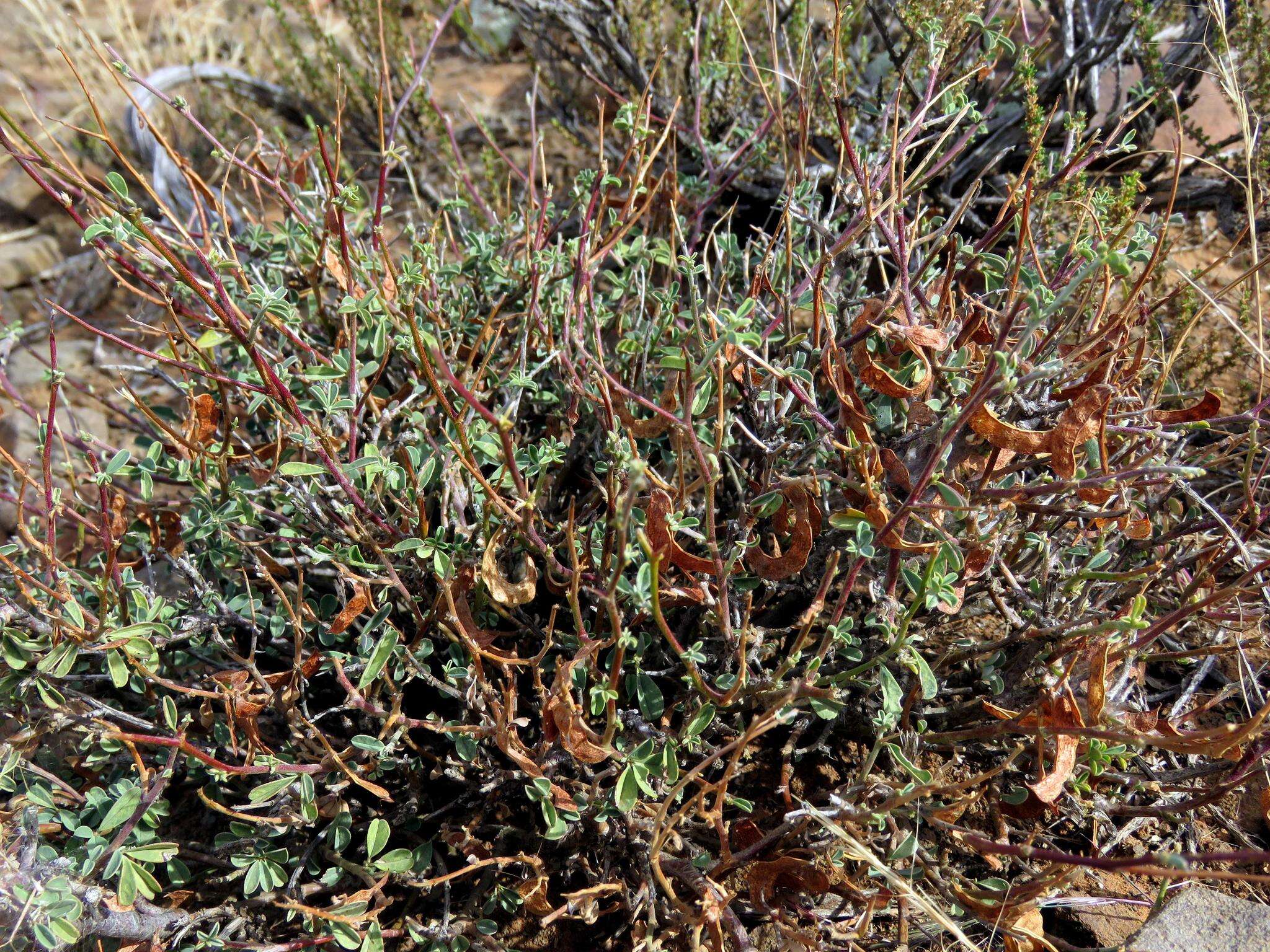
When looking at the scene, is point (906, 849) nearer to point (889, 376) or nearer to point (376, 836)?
point (889, 376)

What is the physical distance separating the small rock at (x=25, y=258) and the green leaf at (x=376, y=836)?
3.50m

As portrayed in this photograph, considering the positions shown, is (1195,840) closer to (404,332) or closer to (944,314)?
(944,314)

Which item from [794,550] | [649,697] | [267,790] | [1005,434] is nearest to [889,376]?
[1005,434]

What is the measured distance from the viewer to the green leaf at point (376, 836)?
5.08ft

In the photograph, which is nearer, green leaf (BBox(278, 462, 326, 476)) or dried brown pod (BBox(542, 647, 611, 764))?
dried brown pod (BBox(542, 647, 611, 764))

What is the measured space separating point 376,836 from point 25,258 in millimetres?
3613

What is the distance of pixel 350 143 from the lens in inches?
158

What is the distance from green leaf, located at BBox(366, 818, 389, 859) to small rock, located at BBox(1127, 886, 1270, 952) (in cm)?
122

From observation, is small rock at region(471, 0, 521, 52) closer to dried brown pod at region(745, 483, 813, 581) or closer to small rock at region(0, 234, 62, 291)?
small rock at region(0, 234, 62, 291)

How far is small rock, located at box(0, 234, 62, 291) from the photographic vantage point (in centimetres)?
399

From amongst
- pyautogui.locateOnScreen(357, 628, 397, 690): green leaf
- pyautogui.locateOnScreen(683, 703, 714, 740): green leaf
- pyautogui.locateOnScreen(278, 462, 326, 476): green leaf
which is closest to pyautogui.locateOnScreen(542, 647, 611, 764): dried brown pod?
pyautogui.locateOnScreen(683, 703, 714, 740): green leaf

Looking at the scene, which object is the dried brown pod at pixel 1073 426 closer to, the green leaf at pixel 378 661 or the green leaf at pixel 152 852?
the green leaf at pixel 378 661

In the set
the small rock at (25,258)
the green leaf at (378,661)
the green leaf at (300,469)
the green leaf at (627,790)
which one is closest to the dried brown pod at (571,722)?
the green leaf at (627,790)

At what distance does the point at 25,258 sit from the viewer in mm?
4051
